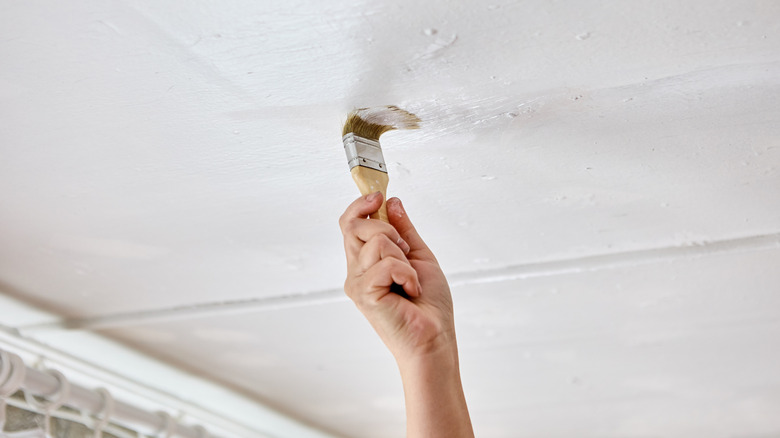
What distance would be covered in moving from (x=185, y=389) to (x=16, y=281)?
2.25ft

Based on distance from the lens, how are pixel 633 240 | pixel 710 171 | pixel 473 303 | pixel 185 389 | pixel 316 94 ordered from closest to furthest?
1. pixel 316 94
2. pixel 710 171
3. pixel 633 240
4. pixel 473 303
5. pixel 185 389

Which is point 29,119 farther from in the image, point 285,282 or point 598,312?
point 598,312

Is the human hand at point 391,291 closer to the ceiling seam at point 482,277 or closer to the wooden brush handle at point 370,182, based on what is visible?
the wooden brush handle at point 370,182

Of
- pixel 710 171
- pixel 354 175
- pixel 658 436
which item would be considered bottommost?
pixel 354 175

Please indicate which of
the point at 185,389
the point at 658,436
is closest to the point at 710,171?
the point at 185,389

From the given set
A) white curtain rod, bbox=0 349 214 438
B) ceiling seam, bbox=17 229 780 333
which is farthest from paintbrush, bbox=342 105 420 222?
white curtain rod, bbox=0 349 214 438

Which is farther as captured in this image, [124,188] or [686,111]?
[124,188]

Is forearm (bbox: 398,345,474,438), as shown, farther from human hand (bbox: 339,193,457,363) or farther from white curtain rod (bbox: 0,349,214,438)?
white curtain rod (bbox: 0,349,214,438)

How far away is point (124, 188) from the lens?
1.17m

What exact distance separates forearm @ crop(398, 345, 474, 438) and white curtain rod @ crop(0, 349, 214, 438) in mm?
812

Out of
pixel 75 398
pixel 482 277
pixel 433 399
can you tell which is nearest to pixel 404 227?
pixel 433 399

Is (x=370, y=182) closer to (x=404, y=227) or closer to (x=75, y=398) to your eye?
(x=404, y=227)

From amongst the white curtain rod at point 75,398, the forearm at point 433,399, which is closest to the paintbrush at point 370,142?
the forearm at point 433,399

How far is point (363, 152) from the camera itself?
3.31ft
